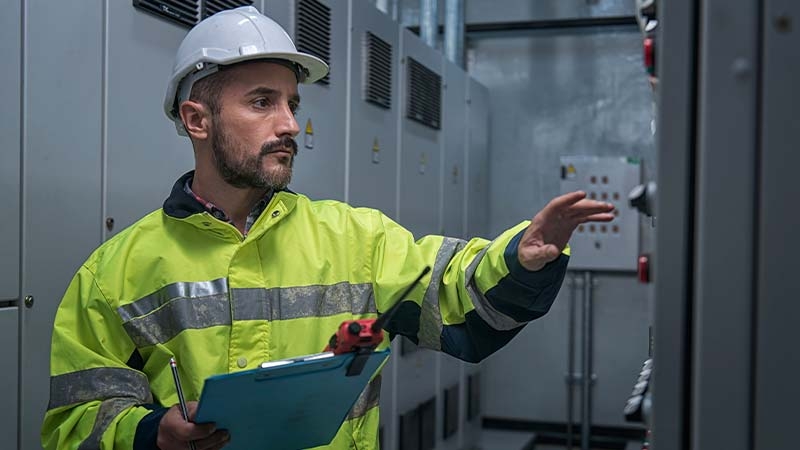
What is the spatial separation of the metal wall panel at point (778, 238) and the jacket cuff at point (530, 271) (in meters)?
0.76

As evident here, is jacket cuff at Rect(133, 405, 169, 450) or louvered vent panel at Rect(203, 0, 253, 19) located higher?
louvered vent panel at Rect(203, 0, 253, 19)

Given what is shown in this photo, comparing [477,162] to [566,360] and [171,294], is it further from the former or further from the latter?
[171,294]

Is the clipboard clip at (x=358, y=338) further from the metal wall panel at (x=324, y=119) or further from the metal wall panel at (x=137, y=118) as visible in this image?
the metal wall panel at (x=324, y=119)

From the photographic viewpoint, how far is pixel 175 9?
2426 mm

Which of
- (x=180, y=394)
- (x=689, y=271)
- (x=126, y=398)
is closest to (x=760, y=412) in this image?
(x=689, y=271)

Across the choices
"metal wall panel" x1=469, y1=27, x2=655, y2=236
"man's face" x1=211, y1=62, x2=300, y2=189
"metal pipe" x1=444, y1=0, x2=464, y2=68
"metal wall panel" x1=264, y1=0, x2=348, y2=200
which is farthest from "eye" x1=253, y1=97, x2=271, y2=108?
"metal wall panel" x1=469, y1=27, x2=655, y2=236

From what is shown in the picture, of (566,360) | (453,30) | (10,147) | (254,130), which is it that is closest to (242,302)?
(254,130)

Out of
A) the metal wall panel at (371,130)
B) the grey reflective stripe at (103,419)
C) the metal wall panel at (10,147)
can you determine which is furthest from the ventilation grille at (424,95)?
the grey reflective stripe at (103,419)

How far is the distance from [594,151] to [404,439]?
264 cm

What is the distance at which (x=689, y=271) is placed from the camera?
95 centimetres

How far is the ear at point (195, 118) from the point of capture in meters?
2.00

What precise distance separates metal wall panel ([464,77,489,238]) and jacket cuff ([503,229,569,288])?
11.9 feet

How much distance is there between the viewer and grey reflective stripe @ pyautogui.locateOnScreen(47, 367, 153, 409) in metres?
1.73

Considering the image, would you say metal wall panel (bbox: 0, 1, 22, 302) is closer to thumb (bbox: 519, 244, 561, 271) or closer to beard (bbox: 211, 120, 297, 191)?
beard (bbox: 211, 120, 297, 191)
